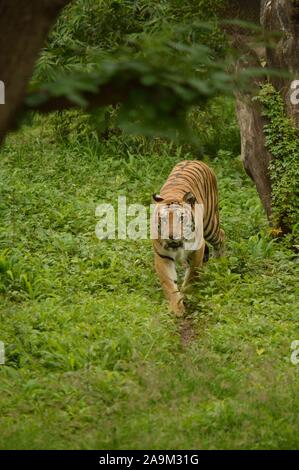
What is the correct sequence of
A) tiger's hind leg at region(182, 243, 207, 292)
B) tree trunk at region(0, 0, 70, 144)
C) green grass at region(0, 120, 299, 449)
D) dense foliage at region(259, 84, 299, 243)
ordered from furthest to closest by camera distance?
dense foliage at region(259, 84, 299, 243) < tiger's hind leg at region(182, 243, 207, 292) < green grass at region(0, 120, 299, 449) < tree trunk at region(0, 0, 70, 144)

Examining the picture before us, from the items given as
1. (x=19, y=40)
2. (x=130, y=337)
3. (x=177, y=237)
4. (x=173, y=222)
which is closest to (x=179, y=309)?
(x=177, y=237)

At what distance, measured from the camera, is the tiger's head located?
27.1 feet

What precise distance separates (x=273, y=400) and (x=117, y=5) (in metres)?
7.76

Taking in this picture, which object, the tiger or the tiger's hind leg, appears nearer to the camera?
the tiger

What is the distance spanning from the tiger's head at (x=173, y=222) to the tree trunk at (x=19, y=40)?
4421mm

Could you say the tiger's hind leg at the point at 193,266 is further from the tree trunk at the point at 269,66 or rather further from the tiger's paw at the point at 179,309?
the tree trunk at the point at 269,66

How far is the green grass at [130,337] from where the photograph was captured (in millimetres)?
5375

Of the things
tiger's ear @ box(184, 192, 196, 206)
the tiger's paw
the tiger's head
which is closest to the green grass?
the tiger's paw

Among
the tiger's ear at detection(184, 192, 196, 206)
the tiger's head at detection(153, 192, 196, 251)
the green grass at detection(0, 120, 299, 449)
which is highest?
the tiger's ear at detection(184, 192, 196, 206)

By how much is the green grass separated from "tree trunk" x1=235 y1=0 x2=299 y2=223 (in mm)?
652

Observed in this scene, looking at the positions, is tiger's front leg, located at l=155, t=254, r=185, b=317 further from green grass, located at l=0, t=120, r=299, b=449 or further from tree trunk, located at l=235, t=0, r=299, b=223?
tree trunk, located at l=235, t=0, r=299, b=223

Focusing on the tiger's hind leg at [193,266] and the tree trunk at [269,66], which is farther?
the tree trunk at [269,66]

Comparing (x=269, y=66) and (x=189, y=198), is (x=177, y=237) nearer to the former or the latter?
(x=189, y=198)

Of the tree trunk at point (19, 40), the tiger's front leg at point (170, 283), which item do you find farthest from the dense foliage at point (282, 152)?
the tree trunk at point (19, 40)
